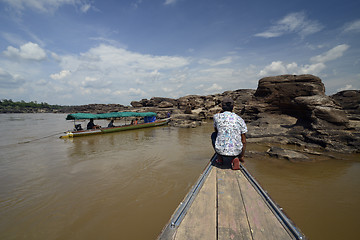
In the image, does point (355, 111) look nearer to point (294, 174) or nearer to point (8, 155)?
point (294, 174)

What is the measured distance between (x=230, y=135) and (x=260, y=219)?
1.97 m

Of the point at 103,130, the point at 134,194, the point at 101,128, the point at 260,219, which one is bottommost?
the point at 134,194

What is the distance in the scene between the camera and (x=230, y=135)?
3959 mm

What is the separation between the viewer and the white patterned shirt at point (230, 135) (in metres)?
3.96

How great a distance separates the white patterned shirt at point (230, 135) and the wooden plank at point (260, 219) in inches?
41.3

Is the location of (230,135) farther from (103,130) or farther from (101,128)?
(101,128)

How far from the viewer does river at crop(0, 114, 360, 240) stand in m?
3.81

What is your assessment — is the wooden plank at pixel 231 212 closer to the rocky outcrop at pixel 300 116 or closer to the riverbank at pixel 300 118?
the riverbank at pixel 300 118

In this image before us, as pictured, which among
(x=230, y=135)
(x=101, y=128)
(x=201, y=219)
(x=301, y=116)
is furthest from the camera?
(x=101, y=128)

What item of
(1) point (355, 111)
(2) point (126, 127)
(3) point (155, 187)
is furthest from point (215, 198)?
(1) point (355, 111)

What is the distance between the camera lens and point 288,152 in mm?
8047

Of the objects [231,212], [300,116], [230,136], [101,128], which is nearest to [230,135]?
[230,136]

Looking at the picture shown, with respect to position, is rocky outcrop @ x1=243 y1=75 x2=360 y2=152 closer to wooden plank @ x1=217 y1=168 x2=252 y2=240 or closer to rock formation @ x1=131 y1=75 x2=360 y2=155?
rock formation @ x1=131 y1=75 x2=360 y2=155

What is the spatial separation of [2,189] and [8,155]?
6.60 metres
